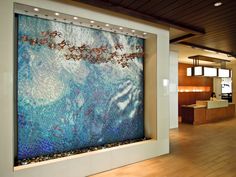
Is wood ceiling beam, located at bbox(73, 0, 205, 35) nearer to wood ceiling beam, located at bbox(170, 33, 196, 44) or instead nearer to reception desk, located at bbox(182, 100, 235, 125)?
wood ceiling beam, located at bbox(170, 33, 196, 44)

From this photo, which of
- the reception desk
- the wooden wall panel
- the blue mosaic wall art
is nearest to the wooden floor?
the blue mosaic wall art

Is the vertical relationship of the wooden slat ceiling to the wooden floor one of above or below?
above

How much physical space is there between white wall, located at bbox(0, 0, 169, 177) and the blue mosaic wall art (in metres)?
0.42

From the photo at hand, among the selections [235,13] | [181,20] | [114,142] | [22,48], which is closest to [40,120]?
[22,48]

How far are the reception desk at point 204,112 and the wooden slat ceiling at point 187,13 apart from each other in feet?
13.3

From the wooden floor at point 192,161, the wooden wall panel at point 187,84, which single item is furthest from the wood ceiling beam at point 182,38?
the wooden wall panel at point 187,84

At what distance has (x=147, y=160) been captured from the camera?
4.07m

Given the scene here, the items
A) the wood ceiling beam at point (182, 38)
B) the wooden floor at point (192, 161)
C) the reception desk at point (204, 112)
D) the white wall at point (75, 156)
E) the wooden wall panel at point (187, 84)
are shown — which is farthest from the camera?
the wooden wall panel at point (187, 84)

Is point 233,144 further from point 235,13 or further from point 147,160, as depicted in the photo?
point 235,13

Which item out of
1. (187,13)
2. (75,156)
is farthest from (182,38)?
(75,156)

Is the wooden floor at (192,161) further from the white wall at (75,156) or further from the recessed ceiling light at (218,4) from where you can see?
the recessed ceiling light at (218,4)

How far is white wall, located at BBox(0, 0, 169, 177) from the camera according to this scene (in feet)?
8.67

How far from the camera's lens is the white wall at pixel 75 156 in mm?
2643

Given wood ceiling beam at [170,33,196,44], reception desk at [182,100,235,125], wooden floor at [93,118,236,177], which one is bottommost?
wooden floor at [93,118,236,177]
